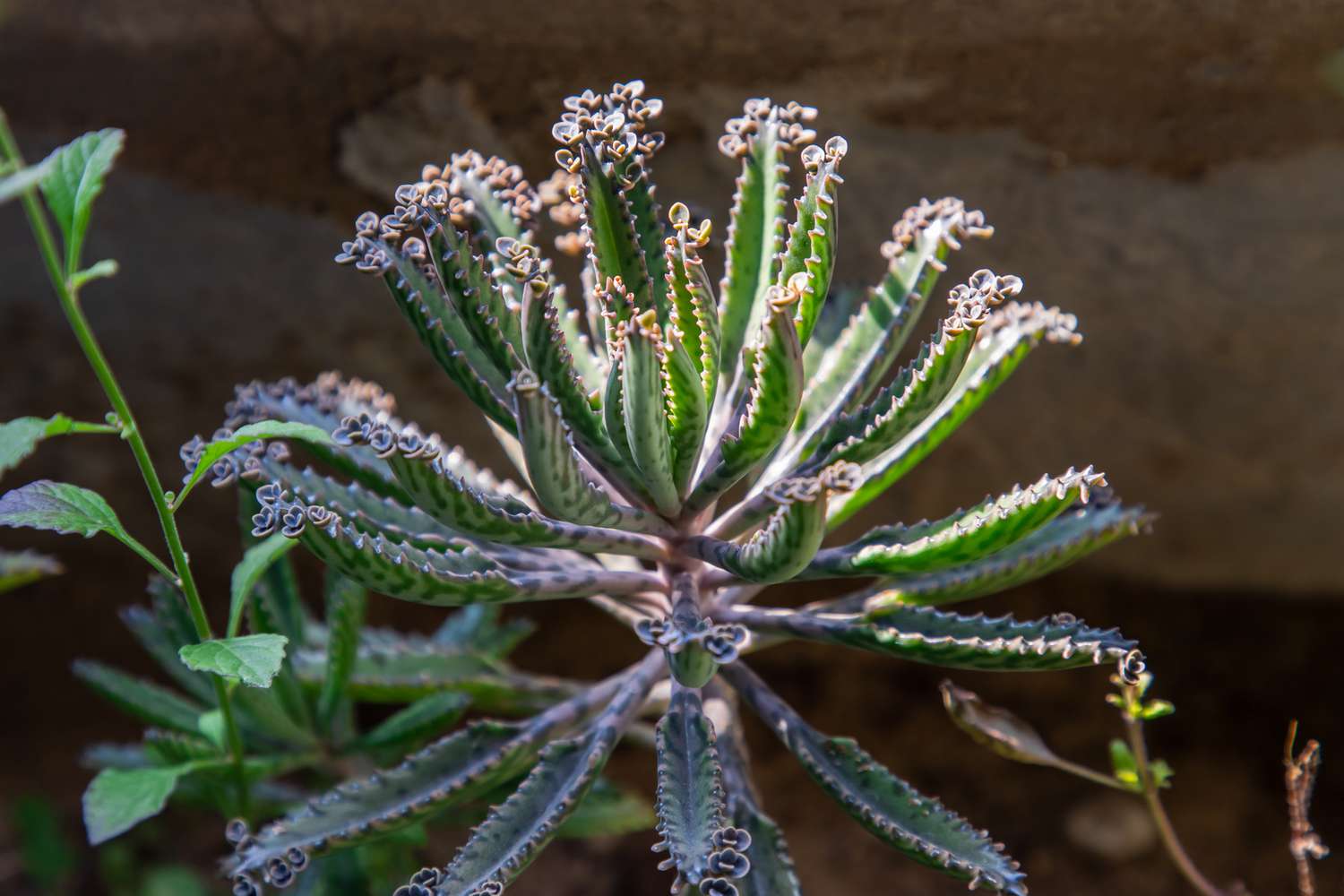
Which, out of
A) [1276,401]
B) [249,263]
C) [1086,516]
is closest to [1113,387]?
[1276,401]

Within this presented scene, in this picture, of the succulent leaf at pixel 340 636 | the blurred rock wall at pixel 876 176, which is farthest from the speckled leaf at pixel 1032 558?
the succulent leaf at pixel 340 636

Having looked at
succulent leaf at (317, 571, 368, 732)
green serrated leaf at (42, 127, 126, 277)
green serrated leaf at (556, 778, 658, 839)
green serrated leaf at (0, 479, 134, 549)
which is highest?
green serrated leaf at (42, 127, 126, 277)

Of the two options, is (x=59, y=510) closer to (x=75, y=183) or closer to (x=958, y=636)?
(x=75, y=183)

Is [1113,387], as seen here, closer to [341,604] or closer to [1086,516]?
[1086,516]

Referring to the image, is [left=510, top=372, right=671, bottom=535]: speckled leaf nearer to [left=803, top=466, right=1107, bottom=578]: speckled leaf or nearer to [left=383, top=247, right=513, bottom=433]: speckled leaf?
[left=383, top=247, right=513, bottom=433]: speckled leaf

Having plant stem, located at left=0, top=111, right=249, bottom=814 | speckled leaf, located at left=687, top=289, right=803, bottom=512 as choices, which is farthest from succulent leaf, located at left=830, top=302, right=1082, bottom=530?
plant stem, located at left=0, top=111, right=249, bottom=814

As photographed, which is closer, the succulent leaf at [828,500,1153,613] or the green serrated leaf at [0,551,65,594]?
the succulent leaf at [828,500,1153,613]

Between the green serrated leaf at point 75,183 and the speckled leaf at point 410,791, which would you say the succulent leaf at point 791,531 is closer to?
the speckled leaf at point 410,791
